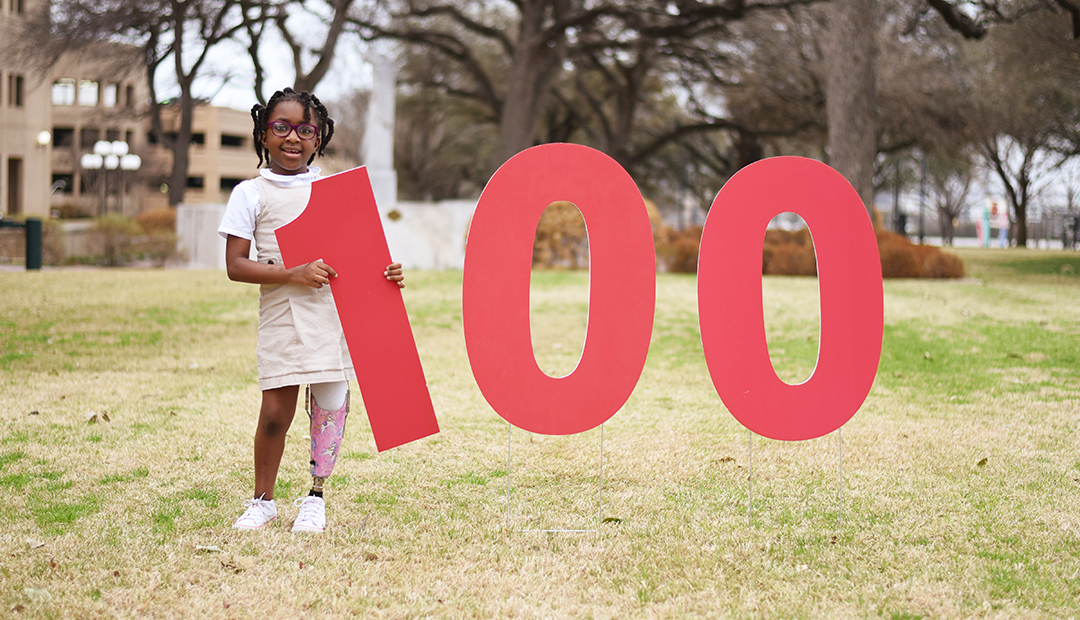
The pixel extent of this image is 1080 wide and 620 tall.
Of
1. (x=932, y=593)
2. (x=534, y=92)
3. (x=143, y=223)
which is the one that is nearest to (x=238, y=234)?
(x=932, y=593)

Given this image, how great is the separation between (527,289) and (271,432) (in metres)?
1.17

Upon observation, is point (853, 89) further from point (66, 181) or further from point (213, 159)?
point (213, 159)

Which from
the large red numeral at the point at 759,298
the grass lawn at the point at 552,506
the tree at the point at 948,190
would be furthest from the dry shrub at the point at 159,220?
the tree at the point at 948,190

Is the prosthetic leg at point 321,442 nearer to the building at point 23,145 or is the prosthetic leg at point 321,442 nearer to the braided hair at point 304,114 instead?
the braided hair at point 304,114

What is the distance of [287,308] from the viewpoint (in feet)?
12.1

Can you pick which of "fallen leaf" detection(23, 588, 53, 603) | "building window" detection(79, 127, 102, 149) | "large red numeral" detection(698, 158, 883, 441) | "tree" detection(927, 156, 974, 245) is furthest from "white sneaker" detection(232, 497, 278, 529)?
"building window" detection(79, 127, 102, 149)

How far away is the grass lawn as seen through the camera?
10.3 ft

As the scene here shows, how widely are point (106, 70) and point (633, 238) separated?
2043cm

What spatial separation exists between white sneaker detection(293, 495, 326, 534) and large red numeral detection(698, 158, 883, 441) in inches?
67.2

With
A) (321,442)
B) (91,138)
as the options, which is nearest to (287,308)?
(321,442)

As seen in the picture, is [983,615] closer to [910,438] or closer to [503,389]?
[503,389]

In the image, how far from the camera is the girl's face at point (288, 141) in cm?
373

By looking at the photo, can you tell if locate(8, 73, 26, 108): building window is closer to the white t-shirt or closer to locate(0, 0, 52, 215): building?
locate(0, 0, 52, 215): building

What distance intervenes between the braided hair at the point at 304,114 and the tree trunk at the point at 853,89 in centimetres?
1370
